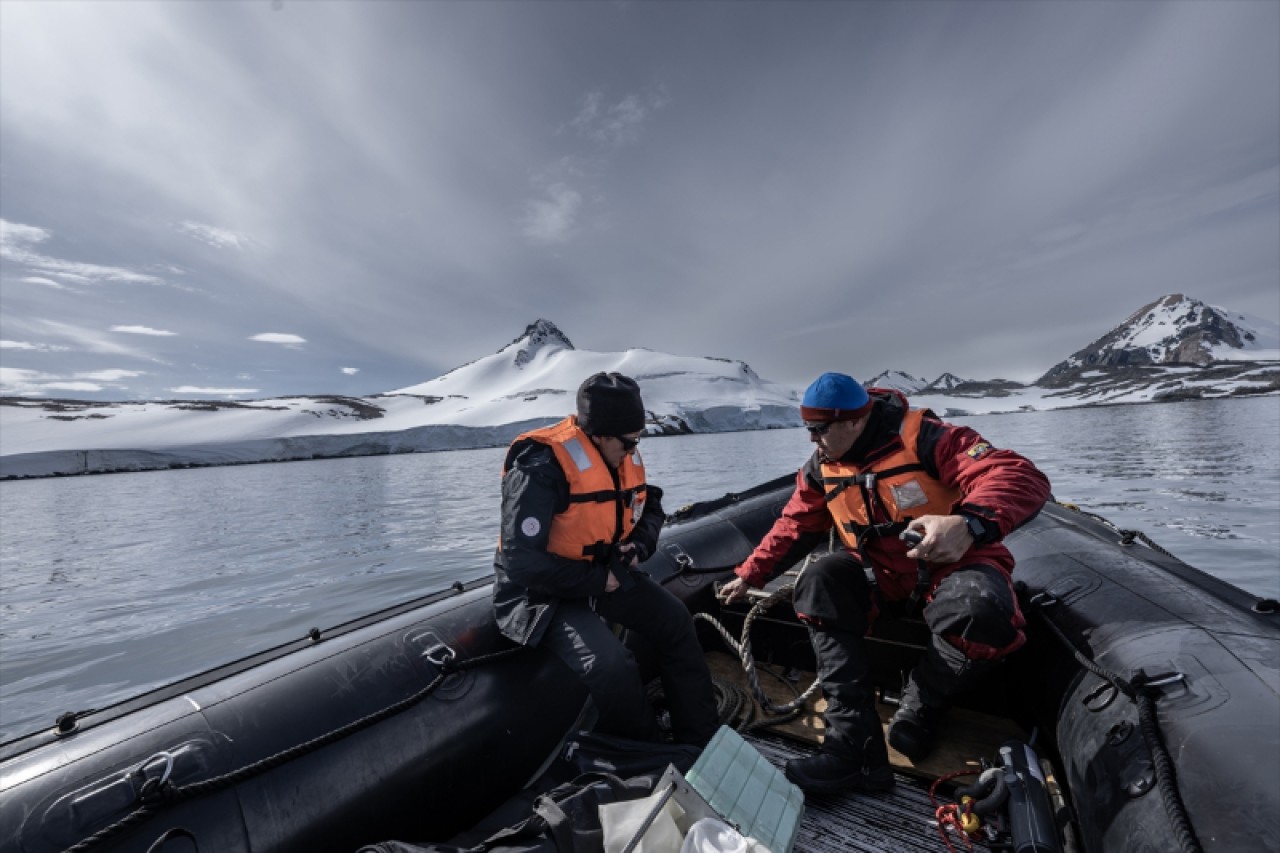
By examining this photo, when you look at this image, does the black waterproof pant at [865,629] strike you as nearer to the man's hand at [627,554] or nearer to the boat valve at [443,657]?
the man's hand at [627,554]

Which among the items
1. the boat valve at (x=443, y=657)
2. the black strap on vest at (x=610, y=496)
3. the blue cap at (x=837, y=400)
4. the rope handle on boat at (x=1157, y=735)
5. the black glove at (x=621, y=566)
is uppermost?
the blue cap at (x=837, y=400)

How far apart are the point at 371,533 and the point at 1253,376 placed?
5999 inches

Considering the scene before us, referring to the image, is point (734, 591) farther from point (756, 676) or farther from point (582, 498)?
point (582, 498)

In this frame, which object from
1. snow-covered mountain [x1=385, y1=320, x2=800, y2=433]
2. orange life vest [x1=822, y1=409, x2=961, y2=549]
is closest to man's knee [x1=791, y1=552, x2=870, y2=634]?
orange life vest [x1=822, y1=409, x2=961, y2=549]

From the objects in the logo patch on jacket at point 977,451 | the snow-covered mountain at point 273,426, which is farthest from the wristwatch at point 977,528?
the snow-covered mountain at point 273,426

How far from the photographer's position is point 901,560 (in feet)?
6.93

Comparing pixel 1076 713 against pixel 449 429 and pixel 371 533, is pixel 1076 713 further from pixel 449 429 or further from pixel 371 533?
pixel 449 429

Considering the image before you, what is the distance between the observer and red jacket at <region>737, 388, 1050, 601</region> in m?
1.81

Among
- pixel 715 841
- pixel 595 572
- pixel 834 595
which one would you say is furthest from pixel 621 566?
pixel 715 841

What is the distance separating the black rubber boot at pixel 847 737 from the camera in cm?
186

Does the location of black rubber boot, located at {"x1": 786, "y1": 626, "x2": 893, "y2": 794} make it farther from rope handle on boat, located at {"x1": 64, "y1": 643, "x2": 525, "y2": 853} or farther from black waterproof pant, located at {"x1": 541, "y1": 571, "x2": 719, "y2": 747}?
rope handle on boat, located at {"x1": 64, "y1": 643, "x2": 525, "y2": 853}

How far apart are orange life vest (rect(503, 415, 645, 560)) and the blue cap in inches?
27.9

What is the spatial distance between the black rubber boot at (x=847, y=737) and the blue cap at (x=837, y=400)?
0.77m

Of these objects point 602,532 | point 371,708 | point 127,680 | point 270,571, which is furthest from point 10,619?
point 602,532
